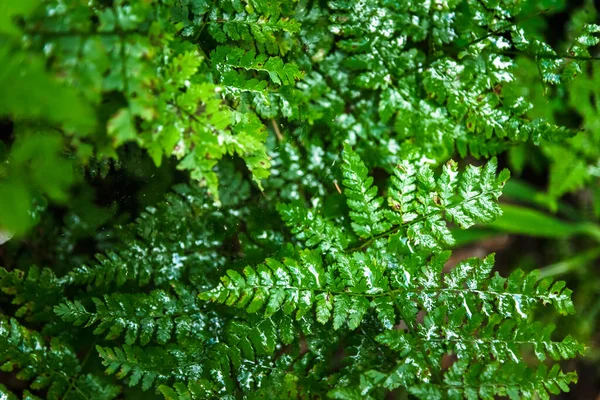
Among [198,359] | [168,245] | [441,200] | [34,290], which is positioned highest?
[441,200]

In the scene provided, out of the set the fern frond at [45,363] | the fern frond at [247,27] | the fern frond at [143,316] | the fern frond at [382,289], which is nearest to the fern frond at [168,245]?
the fern frond at [143,316]

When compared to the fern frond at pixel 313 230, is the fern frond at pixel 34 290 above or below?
below

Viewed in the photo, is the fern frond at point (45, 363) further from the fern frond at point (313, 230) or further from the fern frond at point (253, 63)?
the fern frond at point (253, 63)

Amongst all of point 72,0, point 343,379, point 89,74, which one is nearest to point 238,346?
point 343,379

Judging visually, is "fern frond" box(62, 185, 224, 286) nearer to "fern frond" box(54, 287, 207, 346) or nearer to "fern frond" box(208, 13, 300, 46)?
"fern frond" box(54, 287, 207, 346)

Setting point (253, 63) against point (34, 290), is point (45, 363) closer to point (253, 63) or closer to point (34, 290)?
point (34, 290)

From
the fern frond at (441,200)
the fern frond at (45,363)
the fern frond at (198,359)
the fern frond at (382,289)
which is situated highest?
the fern frond at (441,200)

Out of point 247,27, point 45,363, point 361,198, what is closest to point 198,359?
→ point 45,363
